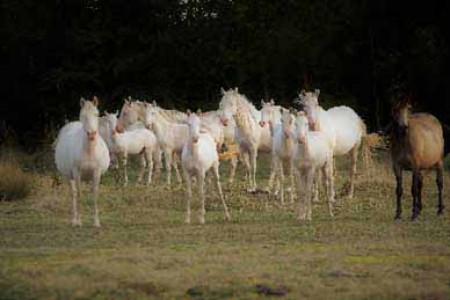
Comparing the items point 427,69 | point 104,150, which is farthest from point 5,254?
point 427,69

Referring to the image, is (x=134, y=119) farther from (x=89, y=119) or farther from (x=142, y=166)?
(x=89, y=119)

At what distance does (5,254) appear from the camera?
13508 millimetres

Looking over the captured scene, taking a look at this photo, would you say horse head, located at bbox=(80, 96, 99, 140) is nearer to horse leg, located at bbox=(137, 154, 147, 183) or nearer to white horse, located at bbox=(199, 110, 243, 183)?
white horse, located at bbox=(199, 110, 243, 183)

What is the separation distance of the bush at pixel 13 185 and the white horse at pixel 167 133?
3.94 m

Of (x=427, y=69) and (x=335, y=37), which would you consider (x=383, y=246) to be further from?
(x=335, y=37)

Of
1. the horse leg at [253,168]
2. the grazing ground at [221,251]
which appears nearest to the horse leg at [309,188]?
the grazing ground at [221,251]

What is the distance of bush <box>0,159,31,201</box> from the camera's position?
2105 centimetres

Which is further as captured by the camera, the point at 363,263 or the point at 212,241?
the point at 212,241

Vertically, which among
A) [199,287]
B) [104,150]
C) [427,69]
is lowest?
[199,287]

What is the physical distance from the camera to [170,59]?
38.2 metres

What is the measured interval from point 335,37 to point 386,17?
325 centimetres

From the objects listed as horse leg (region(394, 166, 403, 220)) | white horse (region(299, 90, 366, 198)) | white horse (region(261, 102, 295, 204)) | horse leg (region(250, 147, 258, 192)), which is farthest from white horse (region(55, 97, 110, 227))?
horse leg (region(250, 147, 258, 192))

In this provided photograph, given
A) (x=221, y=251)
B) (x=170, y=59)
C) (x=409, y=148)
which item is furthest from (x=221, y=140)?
(x=170, y=59)

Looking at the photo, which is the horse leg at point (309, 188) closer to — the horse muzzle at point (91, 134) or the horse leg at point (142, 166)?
the horse muzzle at point (91, 134)
